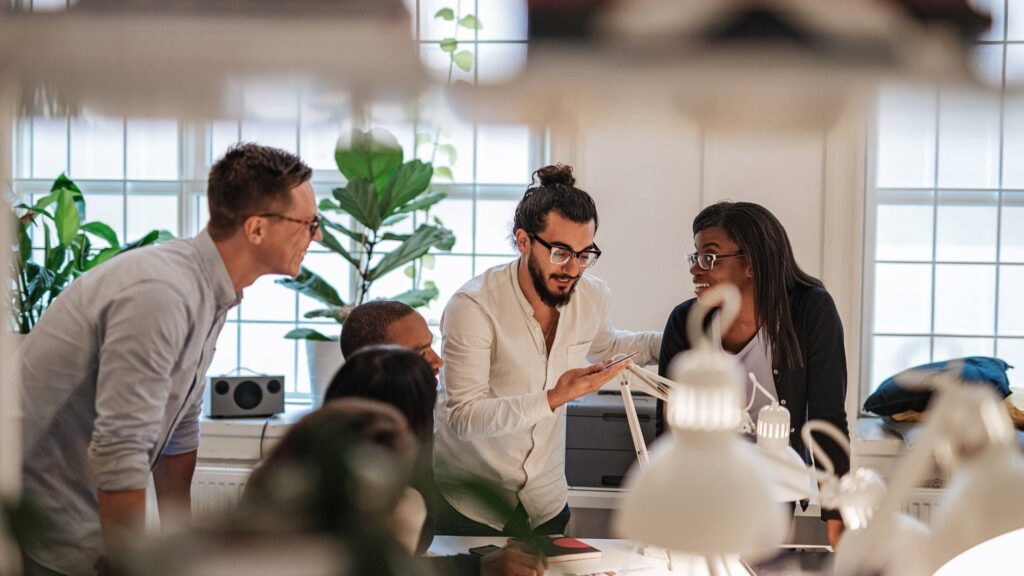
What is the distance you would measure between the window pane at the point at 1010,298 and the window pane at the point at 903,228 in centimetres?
37

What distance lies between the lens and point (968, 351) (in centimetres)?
430

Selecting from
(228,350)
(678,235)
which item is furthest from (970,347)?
(228,350)

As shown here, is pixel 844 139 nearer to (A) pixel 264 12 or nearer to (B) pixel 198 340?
(A) pixel 264 12

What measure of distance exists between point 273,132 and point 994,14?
7.0 inches

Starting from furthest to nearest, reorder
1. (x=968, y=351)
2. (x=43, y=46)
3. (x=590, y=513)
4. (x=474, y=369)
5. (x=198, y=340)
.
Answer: (x=968, y=351) → (x=590, y=513) → (x=474, y=369) → (x=198, y=340) → (x=43, y=46)

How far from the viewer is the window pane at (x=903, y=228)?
431 centimetres

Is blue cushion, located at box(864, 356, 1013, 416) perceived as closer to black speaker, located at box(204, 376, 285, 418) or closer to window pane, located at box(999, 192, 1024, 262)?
window pane, located at box(999, 192, 1024, 262)

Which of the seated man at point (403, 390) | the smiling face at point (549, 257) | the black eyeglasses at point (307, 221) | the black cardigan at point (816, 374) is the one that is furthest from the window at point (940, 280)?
the seated man at point (403, 390)

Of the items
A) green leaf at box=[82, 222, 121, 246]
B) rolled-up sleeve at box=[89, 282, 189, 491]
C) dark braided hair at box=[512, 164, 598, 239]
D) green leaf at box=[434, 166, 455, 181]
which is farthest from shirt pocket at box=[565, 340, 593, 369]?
green leaf at box=[82, 222, 121, 246]

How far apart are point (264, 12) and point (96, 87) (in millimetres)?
44

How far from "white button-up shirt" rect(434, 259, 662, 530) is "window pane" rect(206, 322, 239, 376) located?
2.39 m

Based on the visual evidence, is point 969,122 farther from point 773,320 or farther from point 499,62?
point 773,320

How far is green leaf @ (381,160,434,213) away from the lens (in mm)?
3877

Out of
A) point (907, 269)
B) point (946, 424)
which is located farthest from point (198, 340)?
point (907, 269)
